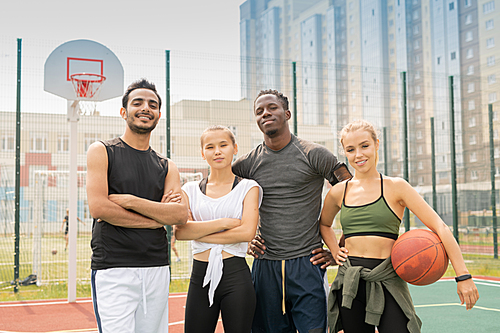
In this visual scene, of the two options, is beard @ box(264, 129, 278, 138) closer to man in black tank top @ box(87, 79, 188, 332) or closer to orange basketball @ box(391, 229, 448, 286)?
man in black tank top @ box(87, 79, 188, 332)

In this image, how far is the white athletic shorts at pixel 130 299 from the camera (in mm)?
2596

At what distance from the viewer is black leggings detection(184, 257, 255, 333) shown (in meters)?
2.86

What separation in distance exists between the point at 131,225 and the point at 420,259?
1.63 metres

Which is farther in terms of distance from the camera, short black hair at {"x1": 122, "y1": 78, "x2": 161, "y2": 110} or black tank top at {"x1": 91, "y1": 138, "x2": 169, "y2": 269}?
short black hair at {"x1": 122, "y1": 78, "x2": 161, "y2": 110}

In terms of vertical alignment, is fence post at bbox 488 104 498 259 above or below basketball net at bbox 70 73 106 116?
below

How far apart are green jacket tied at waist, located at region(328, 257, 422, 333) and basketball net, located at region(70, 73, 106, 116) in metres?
5.06

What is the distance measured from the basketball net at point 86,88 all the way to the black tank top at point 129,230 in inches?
168

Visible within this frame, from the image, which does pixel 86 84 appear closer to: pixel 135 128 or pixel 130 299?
pixel 135 128

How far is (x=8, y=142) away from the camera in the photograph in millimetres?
7754

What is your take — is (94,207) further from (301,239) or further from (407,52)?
(407,52)

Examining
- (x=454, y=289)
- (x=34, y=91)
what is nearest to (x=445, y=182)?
(x=454, y=289)

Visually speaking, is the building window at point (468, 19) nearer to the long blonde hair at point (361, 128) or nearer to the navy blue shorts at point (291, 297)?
the long blonde hair at point (361, 128)

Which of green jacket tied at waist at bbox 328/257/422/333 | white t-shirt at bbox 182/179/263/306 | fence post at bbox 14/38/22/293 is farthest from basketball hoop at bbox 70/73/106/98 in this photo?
green jacket tied at waist at bbox 328/257/422/333

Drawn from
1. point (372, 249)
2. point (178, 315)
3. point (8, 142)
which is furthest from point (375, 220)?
point (8, 142)
